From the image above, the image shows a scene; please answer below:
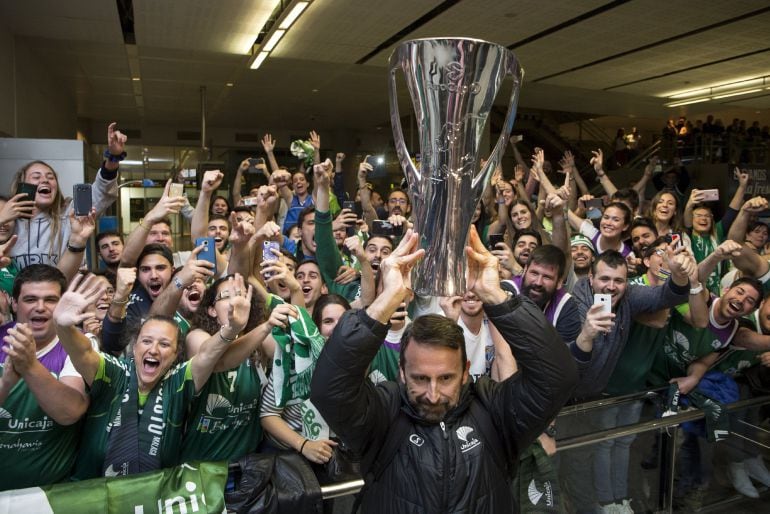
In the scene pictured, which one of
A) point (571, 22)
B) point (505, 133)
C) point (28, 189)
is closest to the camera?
point (505, 133)

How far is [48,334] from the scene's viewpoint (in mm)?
2496

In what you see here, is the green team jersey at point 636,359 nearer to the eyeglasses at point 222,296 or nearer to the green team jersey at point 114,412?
the eyeglasses at point 222,296

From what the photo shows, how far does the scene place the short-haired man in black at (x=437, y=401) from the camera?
1599 millimetres

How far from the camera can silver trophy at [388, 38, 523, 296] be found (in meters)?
1.83

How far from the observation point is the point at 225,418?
8.11 ft

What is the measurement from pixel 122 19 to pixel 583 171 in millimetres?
10507

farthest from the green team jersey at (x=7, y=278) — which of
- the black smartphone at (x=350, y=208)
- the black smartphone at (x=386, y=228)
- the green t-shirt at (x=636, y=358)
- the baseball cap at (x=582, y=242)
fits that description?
the baseball cap at (x=582, y=242)

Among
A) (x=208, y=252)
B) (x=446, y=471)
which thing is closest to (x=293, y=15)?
(x=208, y=252)

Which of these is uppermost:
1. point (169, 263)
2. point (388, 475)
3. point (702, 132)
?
point (702, 132)

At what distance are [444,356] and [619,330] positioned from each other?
5.82 ft

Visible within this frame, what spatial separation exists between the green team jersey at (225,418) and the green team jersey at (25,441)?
0.46m

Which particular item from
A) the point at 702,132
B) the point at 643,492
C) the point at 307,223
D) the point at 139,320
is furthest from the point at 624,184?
the point at 139,320

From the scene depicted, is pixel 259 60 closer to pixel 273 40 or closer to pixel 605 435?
pixel 273 40

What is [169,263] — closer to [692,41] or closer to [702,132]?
[692,41]
